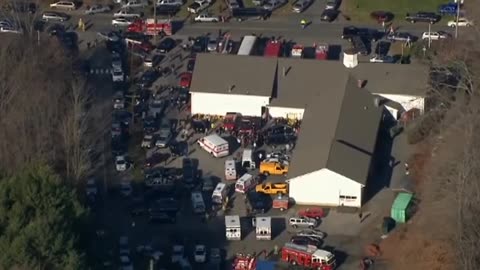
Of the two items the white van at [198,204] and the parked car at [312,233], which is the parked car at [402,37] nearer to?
the white van at [198,204]

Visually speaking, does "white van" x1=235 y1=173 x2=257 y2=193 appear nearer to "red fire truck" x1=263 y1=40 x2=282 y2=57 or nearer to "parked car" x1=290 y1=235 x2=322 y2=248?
"parked car" x1=290 y1=235 x2=322 y2=248

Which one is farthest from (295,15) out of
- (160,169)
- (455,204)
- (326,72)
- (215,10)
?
(455,204)

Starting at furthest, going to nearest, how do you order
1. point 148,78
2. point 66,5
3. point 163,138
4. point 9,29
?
point 66,5
point 9,29
point 148,78
point 163,138

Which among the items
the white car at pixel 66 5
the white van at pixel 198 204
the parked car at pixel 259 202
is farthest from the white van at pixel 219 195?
the white car at pixel 66 5

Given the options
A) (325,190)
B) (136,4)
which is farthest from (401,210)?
(136,4)

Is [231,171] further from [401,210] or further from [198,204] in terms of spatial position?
[401,210]

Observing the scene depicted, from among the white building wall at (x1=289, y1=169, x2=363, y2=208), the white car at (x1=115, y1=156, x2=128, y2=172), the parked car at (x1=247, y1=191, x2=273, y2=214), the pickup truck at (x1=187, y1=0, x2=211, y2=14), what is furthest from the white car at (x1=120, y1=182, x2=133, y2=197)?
the pickup truck at (x1=187, y1=0, x2=211, y2=14)
